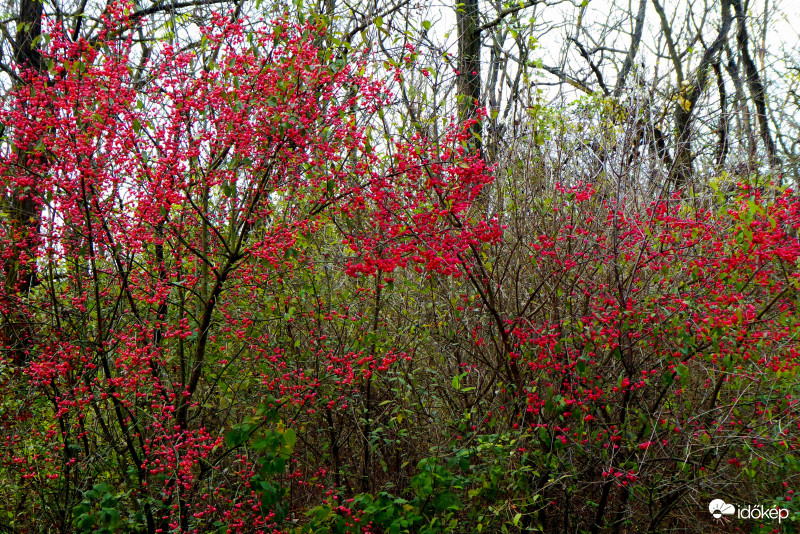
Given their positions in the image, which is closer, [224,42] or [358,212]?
[224,42]

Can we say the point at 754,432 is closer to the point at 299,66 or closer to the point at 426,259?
the point at 426,259

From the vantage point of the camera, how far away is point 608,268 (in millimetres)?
4133

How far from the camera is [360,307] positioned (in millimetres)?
4996

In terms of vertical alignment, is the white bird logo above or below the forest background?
below

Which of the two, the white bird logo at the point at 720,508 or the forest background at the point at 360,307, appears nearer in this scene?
the forest background at the point at 360,307

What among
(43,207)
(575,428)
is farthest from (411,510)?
(43,207)

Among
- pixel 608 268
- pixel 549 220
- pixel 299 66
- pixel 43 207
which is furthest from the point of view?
pixel 549 220

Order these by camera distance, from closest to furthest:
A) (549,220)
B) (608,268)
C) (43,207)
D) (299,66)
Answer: (299,66), (43,207), (608,268), (549,220)

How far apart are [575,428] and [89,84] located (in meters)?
3.62

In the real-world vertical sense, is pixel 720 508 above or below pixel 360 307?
below

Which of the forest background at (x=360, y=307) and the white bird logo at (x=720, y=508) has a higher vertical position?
the forest background at (x=360, y=307)

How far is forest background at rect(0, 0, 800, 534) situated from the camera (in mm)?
3459

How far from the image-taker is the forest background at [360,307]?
3459mm

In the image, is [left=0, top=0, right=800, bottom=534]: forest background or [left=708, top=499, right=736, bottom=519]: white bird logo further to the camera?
[left=708, top=499, right=736, bottom=519]: white bird logo
